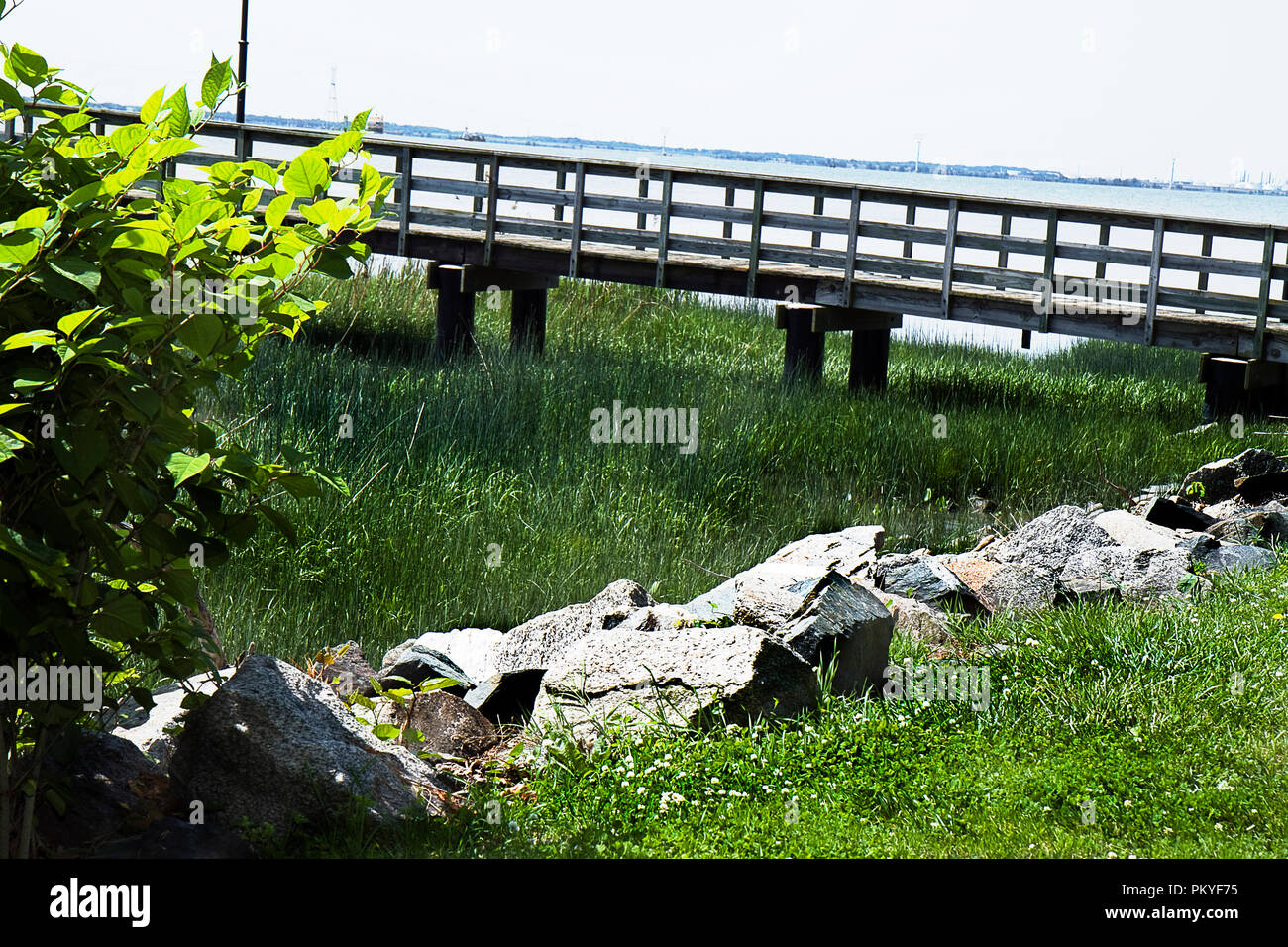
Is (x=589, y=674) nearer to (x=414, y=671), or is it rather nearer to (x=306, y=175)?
(x=414, y=671)

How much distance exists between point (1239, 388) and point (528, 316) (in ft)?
29.8

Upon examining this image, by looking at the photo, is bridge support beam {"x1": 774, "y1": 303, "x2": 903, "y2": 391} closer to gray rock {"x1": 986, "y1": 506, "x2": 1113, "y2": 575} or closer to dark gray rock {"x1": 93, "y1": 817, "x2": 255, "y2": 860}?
gray rock {"x1": 986, "y1": 506, "x2": 1113, "y2": 575}

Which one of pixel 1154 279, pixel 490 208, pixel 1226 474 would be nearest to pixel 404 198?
pixel 490 208

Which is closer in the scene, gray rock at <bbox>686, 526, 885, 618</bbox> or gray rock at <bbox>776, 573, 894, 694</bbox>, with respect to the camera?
gray rock at <bbox>776, 573, 894, 694</bbox>

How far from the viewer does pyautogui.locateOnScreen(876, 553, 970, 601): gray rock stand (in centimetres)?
674

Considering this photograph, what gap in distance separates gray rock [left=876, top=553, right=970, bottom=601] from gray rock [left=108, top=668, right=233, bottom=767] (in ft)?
12.7

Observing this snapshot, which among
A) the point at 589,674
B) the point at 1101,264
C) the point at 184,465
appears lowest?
the point at 589,674

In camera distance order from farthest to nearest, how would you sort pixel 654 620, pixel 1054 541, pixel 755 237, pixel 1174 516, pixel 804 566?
pixel 755 237
pixel 1174 516
pixel 1054 541
pixel 804 566
pixel 654 620

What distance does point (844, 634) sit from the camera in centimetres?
509

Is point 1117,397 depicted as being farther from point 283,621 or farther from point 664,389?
point 283,621

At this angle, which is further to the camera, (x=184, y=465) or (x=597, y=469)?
(x=597, y=469)

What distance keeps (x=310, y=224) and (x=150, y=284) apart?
465 mm

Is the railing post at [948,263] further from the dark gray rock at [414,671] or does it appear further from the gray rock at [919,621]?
the dark gray rock at [414,671]

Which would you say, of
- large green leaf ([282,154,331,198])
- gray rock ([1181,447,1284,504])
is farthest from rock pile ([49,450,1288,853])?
gray rock ([1181,447,1284,504])
